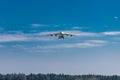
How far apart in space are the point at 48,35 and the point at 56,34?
2.51m

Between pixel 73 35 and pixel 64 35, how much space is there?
9.31 ft

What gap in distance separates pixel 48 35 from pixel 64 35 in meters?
5.14

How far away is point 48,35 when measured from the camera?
128 meters

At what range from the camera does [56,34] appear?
12719 cm

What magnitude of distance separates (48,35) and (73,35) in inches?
303

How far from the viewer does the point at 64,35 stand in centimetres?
12600

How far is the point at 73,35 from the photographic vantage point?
127 metres

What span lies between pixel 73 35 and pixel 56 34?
522cm
